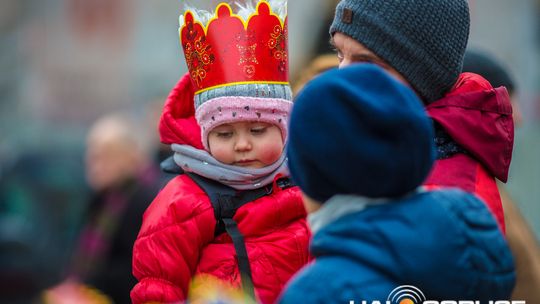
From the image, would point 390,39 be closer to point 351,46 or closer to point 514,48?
point 351,46

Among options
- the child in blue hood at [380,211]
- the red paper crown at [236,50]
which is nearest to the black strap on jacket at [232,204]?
the red paper crown at [236,50]

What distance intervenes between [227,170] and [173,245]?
1.00 ft

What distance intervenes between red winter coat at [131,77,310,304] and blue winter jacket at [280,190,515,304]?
0.94 metres

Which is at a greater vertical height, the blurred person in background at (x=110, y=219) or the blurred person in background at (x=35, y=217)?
the blurred person in background at (x=110, y=219)

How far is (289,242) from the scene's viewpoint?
3588 mm

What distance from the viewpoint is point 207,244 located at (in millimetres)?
3639

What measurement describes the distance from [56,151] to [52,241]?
4.99 feet

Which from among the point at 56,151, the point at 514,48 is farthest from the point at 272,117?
the point at 56,151

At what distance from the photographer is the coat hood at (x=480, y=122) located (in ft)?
10.6

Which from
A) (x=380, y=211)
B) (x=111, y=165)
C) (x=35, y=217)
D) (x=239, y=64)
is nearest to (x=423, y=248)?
(x=380, y=211)

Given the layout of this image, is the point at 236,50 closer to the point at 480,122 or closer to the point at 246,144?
the point at 246,144

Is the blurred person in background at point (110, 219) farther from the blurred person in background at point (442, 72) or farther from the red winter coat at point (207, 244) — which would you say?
the blurred person in background at point (442, 72)

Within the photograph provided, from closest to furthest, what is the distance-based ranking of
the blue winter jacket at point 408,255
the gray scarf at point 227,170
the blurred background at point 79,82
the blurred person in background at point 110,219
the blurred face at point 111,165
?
the blue winter jacket at point 408,255 < the gray scarf at point 227,170 < the blurred person in background at point 110,219 < the blurred face at point 111,165 < the blurred background at point 79,82

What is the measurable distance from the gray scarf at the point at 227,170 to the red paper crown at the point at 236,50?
0.23 meters
